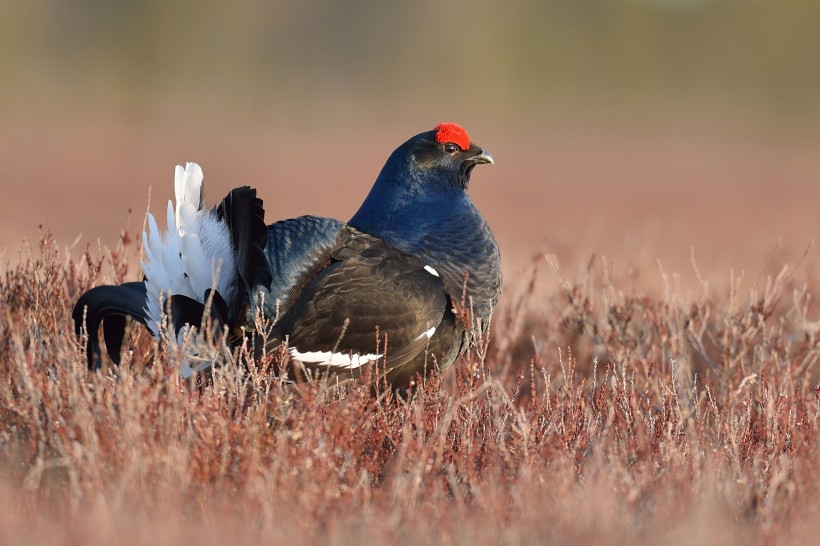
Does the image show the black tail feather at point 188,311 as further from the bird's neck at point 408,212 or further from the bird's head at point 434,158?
the bird's head at point 434,158

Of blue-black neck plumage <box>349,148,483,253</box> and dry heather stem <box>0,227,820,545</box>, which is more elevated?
blue-black neck plumage <box>349,148,483,253</box>

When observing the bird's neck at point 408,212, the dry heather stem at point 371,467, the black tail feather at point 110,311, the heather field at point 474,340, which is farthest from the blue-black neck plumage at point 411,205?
the black tail feather at point 110,311

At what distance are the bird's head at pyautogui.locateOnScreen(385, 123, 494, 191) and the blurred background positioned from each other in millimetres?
2816

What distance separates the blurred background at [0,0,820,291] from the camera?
2162cm

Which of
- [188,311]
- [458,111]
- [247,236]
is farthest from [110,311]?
[458,111]

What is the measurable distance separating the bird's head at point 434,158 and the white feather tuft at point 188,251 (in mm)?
995

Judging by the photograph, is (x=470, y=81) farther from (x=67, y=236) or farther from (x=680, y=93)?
(x=67, y=236)

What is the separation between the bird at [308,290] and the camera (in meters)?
4.32

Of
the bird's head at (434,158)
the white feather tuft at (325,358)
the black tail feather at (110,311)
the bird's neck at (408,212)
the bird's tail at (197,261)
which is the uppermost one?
the bird's head at (434,158)

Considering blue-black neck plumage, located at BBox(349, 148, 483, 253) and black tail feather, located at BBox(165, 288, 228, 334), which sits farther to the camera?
blue-black neck plumage, located at BBox(349, 148, 483, 253)

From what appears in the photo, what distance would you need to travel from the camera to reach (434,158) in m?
5.11

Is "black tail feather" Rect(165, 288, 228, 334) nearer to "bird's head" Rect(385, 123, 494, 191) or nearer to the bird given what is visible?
the bird

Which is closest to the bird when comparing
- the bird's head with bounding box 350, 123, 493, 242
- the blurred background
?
the bird's head with bounding box 350, 123, 493, 242

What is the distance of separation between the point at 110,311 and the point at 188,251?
0.43 m
